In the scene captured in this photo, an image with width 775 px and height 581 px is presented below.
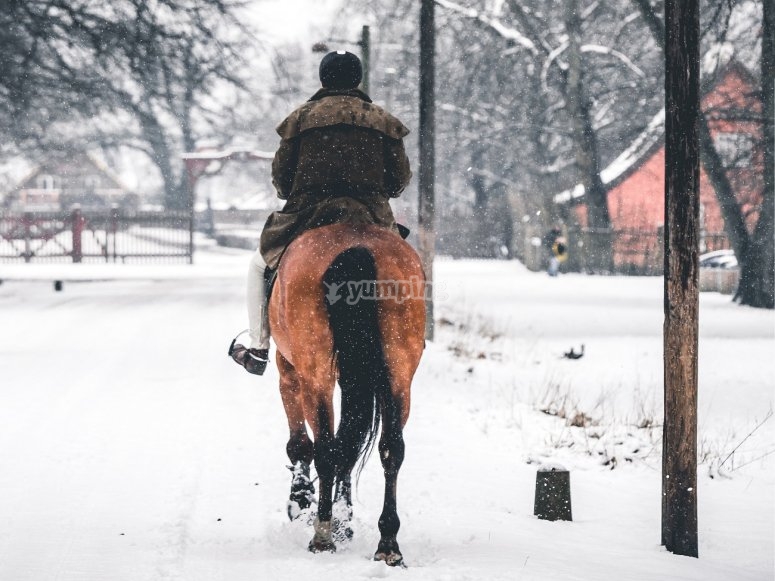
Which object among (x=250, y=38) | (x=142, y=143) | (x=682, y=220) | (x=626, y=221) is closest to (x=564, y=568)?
(x=682, y=220)

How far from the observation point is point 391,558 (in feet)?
16.4

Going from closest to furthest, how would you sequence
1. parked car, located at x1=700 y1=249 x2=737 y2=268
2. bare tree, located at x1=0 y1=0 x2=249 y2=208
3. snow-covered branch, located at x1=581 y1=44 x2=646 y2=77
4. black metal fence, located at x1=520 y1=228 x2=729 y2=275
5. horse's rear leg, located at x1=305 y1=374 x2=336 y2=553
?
horse's rear leg, located at x1=305 y1=374 x2=336 y2=553, bare tree, located at x1=0 y1=0 x2=249 y2=208, snow-covered branch, located at x1=581 y1=44 x2=646 y2=77, parked car, located at x1=700 y1=249 x2=737 y2=268, black metal fence, located at x1=520 y1=228 x2=729 y2=275

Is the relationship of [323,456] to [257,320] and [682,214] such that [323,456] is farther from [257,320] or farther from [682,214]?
[682,214]

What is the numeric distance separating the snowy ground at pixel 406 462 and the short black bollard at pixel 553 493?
0.40 feet

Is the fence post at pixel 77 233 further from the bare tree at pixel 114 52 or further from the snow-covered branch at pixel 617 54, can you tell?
the bare tree at pixel 114 52

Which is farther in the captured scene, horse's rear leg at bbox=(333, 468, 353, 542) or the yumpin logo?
horse's rear leg at bbox=(333, 468, 353, 542)

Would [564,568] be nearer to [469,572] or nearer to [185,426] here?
[469,572]

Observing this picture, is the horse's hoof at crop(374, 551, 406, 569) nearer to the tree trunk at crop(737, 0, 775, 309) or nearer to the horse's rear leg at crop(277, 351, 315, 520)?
the horse's rear leg at crop(277, 351, 315, 520)

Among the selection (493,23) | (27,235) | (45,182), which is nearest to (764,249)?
(493,23)

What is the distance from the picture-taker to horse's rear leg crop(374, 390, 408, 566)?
5.05 m

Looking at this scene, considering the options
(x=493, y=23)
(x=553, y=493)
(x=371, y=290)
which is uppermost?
(x=493, y=23)

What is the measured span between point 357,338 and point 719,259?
2981 centimetres

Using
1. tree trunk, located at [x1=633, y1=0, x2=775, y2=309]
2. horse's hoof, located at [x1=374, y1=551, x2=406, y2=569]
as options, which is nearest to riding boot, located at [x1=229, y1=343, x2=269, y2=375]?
horse's hoof, located at [x1=374, y1=551, x2=406, y2=569]

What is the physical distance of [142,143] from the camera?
2625 inches
